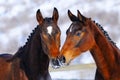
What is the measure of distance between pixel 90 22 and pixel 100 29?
20cm

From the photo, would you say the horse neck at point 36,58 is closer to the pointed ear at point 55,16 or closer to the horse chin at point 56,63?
the pointed ear at point 55,16

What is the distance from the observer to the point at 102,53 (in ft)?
21.6

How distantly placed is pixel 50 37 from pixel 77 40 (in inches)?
25.0

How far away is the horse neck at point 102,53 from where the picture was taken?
21.5 ft

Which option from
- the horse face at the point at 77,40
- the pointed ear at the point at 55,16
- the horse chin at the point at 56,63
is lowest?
the horse chin at the point at 56,63

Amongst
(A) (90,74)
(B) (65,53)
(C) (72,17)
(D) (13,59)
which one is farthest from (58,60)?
(A) (90,74)

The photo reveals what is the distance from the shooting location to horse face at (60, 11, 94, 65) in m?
6.40

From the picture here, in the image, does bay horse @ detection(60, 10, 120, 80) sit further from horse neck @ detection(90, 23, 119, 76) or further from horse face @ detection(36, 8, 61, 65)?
horse face @ detection(36, 8, 61, 65)

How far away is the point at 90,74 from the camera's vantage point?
36.2 feet

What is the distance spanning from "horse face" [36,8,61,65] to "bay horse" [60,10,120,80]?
0.44 m

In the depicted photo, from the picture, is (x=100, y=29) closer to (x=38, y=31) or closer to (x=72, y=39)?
(x=72, y=39)

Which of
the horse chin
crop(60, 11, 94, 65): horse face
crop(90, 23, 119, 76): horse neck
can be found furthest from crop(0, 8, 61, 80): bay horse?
crop(90, 23, 119, 76): horse neck

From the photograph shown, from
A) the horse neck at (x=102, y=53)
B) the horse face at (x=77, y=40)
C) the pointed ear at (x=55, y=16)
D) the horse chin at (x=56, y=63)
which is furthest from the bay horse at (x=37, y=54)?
the horse neck at (x=102, y=53)

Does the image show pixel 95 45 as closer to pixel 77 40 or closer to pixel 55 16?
pixel 77 40
